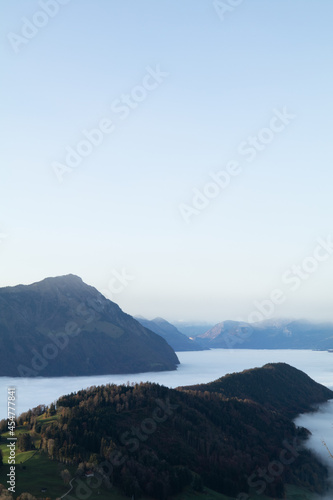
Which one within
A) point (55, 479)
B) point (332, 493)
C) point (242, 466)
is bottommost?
point (332, 493)

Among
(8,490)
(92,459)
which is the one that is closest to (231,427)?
(92,459)

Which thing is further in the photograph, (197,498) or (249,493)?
(249,493)

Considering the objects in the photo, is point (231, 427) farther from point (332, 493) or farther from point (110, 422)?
point (110, 422)

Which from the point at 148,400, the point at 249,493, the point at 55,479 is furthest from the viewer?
the point at 148,400

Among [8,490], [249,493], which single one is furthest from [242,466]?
[8,490]

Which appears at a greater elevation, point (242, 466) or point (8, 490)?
point (8, 490)

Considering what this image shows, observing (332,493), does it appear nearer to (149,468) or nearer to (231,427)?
(231,427)

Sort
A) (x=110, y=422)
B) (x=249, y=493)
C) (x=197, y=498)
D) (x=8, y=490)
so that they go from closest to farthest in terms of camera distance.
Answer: (x=8, y=490)
(x=197, y=498)
(x=249, y=493)
(x=110, y=422)
